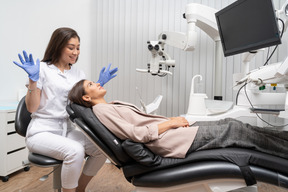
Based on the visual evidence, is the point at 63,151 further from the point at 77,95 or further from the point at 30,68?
the point at 30,68

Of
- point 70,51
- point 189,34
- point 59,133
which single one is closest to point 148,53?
point 189,34

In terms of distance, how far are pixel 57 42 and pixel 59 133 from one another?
575 millimetres

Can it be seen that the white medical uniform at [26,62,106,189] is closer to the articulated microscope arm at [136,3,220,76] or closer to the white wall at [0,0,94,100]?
the articulated microscope arm at [136,3,220,76]

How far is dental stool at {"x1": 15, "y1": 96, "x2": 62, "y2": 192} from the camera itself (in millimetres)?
1121

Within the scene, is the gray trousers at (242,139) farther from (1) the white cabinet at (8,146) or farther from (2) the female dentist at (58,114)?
(1) the white cabinet at (8,146)

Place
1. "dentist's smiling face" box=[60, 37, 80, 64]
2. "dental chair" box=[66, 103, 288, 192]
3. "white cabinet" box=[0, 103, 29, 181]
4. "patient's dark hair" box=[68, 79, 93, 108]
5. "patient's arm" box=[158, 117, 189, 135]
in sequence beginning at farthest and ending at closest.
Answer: "white cabinet" box=[0, 103, 29, 181]
"dentist's smiling face" box=[60, 37, 80, 64]
"patient's dark hair" box=[68, 79, 93, 108]
"patient's arm" box=[158, 117, 189, 135]
"dental chair" box=[66, 103, 288, 192]

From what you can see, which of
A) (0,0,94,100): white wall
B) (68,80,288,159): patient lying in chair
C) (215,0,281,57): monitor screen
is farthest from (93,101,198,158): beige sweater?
(0,0,94,100): white wall

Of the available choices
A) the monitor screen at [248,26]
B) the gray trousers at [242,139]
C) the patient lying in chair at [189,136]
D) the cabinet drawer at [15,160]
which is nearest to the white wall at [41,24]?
the cabinet drawer at [15,160]

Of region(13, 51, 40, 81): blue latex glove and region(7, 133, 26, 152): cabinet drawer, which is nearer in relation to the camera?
region(13, 51, 40, 81): blue latex glove

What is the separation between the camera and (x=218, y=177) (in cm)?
92

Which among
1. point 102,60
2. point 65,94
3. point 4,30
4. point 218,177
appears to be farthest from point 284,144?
point 4,30

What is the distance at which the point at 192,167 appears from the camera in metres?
0.95

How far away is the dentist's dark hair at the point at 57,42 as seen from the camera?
4.48ft

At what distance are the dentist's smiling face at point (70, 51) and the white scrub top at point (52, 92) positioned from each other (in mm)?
88
